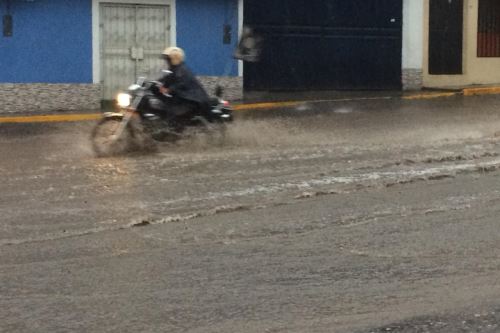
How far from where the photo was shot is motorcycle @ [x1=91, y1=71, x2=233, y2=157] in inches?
501

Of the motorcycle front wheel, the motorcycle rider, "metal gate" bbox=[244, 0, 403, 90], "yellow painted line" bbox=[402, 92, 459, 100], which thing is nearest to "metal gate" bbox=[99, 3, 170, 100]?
"metal gate" bbox=[244, 0, 403, 90]

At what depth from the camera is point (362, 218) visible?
8.60m

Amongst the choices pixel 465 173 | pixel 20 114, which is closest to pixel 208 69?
pixel 20 114

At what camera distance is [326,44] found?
22.4m

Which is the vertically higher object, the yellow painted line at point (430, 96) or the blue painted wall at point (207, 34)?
the blue painted wall at point (207, 34)

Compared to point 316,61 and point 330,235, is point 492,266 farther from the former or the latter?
point 316,61

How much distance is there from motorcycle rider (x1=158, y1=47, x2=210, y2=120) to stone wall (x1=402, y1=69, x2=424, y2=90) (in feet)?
36.1

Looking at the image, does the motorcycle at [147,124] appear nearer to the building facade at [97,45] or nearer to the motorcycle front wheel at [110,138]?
the motorcycle front wheel at [110,138]

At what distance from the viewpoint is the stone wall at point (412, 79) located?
77.4ft

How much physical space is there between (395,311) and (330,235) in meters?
2.06

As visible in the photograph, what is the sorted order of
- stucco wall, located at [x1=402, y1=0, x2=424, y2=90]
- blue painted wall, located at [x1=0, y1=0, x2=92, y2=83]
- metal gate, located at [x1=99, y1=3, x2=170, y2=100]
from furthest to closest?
stucco wall, located at [x1=402, y1=0, x2=424, y2=90]
metal gate, located at [x1=99, y1=3, x2=170, y2=100]
blue painted wall, located at [x1=0, y1=0, x2=92, y2=83]

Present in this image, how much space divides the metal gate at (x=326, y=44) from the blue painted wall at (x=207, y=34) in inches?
23.5

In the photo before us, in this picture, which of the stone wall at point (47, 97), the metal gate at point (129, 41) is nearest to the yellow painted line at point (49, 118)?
the stone wall at point (47, 97)

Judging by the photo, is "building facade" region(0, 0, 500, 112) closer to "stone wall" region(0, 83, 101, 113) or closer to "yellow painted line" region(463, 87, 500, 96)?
"stone wall" region(0, 83, 101, 113)
